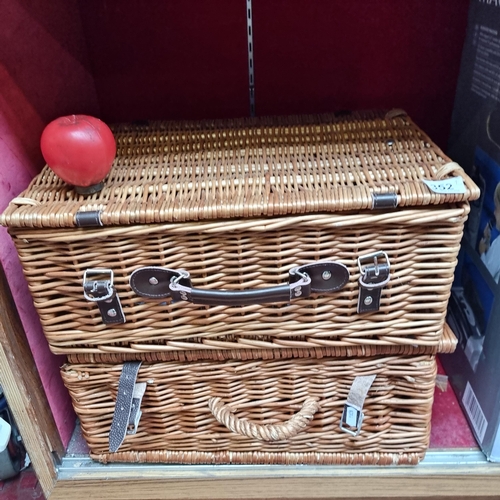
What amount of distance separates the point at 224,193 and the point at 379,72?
0.50 metres

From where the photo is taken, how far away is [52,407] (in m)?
0.76

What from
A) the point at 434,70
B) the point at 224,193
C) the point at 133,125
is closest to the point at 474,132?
the point at 434,70

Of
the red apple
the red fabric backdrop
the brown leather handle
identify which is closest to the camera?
the red apple

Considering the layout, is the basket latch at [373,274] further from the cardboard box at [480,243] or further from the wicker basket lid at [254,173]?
the cardboard box at [480,243]

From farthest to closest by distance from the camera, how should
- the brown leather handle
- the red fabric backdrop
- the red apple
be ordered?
the red fabric backdrop < the brown leather handle < the red apple

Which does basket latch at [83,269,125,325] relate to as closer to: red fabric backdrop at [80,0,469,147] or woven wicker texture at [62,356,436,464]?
woven wicker texture at [62,356,436,464]

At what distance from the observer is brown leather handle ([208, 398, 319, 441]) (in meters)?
0.68

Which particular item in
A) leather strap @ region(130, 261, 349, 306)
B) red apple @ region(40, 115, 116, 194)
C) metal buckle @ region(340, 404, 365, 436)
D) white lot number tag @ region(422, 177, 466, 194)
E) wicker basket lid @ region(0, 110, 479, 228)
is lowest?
metal buckle @ region(340, 404, 365, 436)

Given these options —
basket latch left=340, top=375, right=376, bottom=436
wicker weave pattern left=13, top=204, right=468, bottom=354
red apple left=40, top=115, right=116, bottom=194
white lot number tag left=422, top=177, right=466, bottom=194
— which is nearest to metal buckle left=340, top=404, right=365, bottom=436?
basket latch left=340, top=375, right=376, bottom=436

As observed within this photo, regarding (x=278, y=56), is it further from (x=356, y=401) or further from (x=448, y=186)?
(x=356, y=401)

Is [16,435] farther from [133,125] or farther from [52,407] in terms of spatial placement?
[133,125]

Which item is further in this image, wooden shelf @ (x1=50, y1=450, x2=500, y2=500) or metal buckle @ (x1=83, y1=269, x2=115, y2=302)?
wooden shelf @ (x1=50, y1=450, x2=500, y2=500)

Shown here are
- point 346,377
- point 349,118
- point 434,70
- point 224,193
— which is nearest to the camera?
point 224,193

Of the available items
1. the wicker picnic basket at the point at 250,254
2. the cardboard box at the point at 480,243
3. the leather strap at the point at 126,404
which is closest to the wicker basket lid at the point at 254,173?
the wicker picnic basket at the point at 250,254
